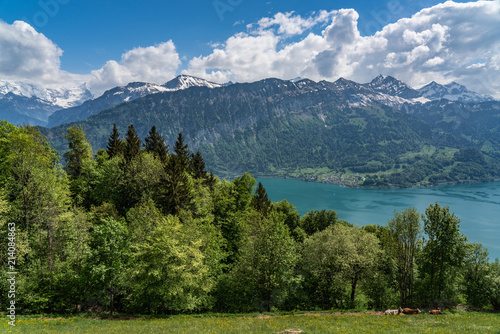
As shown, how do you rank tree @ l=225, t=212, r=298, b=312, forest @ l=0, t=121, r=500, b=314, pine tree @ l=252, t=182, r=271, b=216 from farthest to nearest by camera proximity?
pine tree @ l=252, t=182, r=271, b=216 < tree @ l=225, t=212, r=298, b=312 < forest @ l=0, t=121, r=500, b=314

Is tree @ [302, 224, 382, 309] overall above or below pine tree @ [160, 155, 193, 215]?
below

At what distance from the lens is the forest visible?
27047mm

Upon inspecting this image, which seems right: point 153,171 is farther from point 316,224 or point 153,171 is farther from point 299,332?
point 316,224

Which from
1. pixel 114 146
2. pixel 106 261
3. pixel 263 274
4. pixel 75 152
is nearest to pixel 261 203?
pixel 263 274

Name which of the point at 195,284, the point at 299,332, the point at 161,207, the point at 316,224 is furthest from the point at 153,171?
the point at 316,224

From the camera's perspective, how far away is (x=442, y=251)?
114 ft

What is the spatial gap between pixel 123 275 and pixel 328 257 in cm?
2679

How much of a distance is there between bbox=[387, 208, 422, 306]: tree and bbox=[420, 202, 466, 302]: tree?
2.04 metres

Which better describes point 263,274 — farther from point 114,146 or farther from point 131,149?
point 114,146

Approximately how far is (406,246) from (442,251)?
16.1ft

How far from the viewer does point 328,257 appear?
36.2 meters

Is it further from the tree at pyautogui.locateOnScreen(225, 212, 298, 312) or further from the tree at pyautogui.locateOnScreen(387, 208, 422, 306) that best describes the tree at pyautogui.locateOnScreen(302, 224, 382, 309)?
the tree at pyautogui.locateOnScreen(225, 212, 298, 312)

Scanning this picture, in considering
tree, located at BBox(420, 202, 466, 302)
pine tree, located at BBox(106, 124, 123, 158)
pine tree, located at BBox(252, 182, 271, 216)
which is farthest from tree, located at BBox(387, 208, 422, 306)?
pine tree, located at BBox(106, 124, 123, 158)

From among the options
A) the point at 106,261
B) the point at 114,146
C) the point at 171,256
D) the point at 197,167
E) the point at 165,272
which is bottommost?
the point at 165,272
